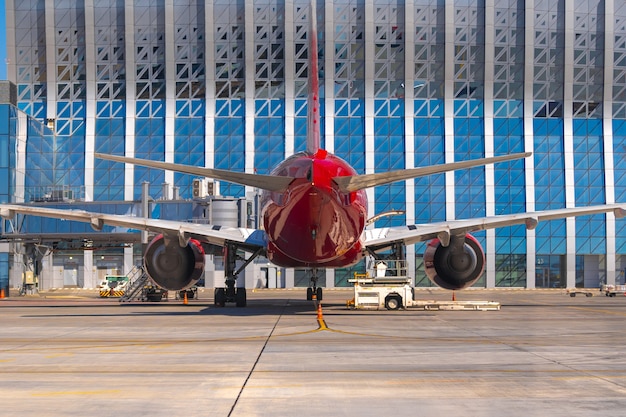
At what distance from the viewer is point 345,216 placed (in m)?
24.2

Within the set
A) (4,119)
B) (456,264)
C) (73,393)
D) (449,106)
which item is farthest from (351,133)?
(73,393)

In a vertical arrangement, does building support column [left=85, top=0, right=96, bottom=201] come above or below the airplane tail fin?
above

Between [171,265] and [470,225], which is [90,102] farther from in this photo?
[470,225]

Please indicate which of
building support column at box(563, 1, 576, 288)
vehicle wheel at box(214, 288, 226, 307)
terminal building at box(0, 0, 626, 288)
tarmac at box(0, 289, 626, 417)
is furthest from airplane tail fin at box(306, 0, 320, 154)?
building support column at box(563, 1, 576, 288)

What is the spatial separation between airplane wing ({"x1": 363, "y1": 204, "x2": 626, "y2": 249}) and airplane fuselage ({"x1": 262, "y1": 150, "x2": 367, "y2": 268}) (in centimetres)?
390

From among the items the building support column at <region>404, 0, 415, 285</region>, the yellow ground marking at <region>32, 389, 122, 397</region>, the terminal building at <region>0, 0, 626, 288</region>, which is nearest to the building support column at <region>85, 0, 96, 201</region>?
the terminal building at <region>0, 0, 626, 288</region>

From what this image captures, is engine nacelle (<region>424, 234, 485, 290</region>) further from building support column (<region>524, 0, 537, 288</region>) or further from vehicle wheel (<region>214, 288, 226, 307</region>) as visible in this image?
building support column (<region>524, 0, 537, 288</region>)

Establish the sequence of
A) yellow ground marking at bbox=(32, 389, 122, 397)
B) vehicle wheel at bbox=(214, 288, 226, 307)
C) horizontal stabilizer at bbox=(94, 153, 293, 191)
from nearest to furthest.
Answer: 1. yellow ground marking at bbox=(32, 389, 122, 397)
2. horizontal stabilizer at bbox=(94, 153, 293, 191)
3. vehicle wheel at bbox=(214, 288, 226, 307)

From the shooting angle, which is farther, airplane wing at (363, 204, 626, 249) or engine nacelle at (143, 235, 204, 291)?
engine nacelle at (143, 235, 204, 291)

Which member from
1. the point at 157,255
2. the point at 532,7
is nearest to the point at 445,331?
the point at 157,255

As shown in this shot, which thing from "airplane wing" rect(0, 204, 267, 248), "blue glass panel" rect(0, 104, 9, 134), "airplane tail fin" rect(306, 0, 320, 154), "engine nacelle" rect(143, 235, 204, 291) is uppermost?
"blue glass panel" rect(0, 104, 9, 134)

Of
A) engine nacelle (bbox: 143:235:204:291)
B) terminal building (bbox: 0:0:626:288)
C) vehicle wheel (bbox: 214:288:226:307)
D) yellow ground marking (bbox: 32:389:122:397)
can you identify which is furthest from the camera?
terminal building (bbox: 0:0:626:288)

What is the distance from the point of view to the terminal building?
71438 millimetres

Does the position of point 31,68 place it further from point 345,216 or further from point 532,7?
point 345,216
